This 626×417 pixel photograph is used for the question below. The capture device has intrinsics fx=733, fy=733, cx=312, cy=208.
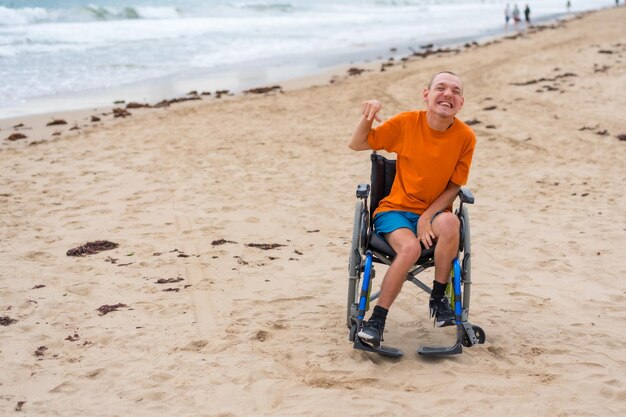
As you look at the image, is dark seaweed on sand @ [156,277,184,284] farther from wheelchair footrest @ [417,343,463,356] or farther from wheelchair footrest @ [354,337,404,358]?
wheelchair footrest @ [417,343,463,356]

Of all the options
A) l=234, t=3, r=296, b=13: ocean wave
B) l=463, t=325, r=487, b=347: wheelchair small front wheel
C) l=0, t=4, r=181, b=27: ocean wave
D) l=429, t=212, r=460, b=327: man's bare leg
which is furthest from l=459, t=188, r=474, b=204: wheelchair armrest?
l=234, t=3, r=296, b=13: ocean wave

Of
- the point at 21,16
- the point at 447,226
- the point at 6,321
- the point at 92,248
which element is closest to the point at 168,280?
the point at 92,248

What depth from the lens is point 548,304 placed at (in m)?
→ 4.80

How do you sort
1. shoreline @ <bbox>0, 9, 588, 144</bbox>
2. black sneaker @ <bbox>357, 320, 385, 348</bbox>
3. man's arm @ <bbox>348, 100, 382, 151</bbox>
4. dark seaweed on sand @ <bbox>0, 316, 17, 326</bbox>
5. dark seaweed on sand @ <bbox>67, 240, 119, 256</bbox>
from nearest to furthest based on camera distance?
black sneaker @ <bbox>357, 320, 385, 348</bbox> < man's arm @ <bbox>348, 100, 382, 151</bbox> < dark seaweed on sand @ <bbox>0, 316, 17, 326</bbox> < dark seaweed on sand @ <bbox>67, 240, 119, 256</bbox> < shoreline @ <bbox>0, 9, 588, 144</bbox>

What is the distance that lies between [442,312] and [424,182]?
73 centimetres

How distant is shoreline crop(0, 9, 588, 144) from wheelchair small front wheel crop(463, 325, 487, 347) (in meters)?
8.30

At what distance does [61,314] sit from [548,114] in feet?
28.3

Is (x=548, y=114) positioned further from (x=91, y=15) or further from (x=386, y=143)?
(x=91, y=15)

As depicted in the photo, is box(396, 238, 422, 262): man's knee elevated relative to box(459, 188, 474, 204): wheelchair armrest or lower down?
lower down

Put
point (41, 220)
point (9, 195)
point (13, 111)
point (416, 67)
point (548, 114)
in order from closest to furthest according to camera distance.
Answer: point (41, 220), point (9, 195), point (548, 114), point (13, 111), point (416, 67)

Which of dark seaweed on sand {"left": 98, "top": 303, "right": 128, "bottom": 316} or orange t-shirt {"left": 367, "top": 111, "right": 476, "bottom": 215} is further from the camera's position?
dark seaweed on sand {"left": 98, "top": 303, "right": 128, "bottom": 316}

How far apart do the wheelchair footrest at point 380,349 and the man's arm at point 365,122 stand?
1079mm

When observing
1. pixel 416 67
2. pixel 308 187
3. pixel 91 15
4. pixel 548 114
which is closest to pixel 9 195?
pixel 308 187

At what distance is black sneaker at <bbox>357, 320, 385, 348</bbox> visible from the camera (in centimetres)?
382
